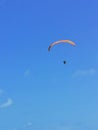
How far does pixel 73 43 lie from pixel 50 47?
20.4ft

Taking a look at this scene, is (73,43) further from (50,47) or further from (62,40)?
(50,47)

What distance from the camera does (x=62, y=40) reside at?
2222 inches

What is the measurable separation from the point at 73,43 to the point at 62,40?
2.68 meters

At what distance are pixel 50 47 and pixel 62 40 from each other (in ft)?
13.2

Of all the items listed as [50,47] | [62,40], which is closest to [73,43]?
[62,40]

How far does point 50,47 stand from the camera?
2324 inches

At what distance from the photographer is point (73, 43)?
55625 millimetres
